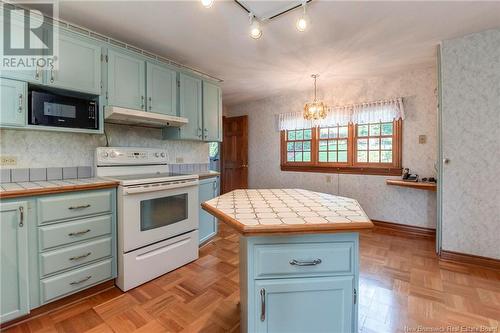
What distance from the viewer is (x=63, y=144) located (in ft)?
7.18

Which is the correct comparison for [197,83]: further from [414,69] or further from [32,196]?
[414,69]

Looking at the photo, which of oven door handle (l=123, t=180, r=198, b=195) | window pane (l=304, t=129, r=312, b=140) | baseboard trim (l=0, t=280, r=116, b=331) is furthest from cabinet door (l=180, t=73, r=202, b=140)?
window pane (l=304, t=129, r=312, b=140)

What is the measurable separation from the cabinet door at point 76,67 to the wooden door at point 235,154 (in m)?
3.21

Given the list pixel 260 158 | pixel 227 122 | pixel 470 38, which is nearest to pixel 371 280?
pixel 470 38

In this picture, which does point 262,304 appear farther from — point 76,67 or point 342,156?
point 342,156

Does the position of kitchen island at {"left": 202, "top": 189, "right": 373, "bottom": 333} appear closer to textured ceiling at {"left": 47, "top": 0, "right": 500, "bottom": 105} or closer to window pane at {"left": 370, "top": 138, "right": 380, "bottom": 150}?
textured ceiling at {"left": 47, "top": 0, "right": 500, "bottom": 105}

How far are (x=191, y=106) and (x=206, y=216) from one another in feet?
4.59

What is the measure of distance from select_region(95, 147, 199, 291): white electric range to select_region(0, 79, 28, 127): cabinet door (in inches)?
24.8

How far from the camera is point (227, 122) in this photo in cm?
540

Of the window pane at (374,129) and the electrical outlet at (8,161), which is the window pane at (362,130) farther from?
the electrical outlet at (8,161)

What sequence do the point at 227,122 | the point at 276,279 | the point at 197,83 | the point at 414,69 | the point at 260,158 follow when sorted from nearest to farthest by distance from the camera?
the point at 276,279
the point at 197,83
the point at 414,69
the point at 260,158
the point at 227,122

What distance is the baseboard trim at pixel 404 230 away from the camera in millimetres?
3232

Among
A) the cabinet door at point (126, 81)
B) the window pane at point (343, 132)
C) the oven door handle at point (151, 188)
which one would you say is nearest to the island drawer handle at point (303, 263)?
the oven door handle at point (151, 188)

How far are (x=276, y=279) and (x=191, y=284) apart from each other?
1.34 meters
